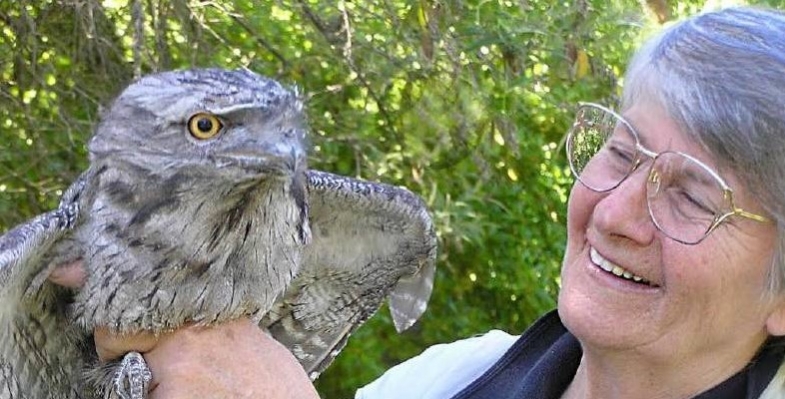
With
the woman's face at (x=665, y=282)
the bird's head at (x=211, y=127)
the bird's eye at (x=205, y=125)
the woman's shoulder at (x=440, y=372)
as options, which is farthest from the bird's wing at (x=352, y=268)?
the woman's face at (x=665, y=282)

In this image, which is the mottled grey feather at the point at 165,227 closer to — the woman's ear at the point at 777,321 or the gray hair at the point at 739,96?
the gray hair at the point at 739,96

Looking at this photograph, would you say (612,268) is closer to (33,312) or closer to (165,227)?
(165,227)

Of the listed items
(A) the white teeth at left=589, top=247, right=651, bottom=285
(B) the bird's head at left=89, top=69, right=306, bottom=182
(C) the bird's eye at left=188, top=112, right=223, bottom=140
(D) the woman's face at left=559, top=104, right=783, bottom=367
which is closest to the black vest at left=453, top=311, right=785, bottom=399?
(D) the woman's face at left=559, top=104, right=783, bottom=367

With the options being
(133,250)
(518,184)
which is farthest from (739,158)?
(518,184)

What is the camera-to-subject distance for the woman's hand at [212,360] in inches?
97.0

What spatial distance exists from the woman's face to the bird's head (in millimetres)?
612

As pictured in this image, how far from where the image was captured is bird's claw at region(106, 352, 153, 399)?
8.07 ft

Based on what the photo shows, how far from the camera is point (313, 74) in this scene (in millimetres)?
4281

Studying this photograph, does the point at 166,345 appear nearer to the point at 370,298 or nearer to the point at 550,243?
the point at 370,298

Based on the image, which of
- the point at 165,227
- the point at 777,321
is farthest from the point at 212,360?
the point at 777,321

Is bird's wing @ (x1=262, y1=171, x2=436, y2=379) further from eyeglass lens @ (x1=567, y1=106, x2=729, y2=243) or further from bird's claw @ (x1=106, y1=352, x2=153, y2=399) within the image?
eyeglass lens @ (x1=567, y1=106, x2=729, y2=243)

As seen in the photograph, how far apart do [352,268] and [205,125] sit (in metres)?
1.02

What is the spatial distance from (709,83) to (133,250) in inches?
49.3

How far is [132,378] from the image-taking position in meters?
2.48
